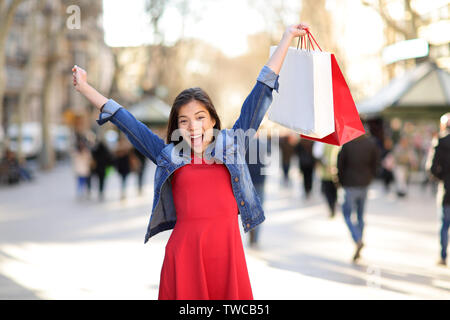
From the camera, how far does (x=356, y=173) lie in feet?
28.2

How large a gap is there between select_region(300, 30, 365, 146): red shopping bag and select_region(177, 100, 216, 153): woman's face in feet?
2.74

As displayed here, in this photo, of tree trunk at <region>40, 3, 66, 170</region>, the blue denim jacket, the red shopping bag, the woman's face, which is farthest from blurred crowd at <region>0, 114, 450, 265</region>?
the woman's face

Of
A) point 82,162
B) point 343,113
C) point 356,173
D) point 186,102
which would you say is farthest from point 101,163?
point 186,102

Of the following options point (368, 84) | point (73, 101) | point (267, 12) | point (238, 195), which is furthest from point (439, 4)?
point (238, 195)

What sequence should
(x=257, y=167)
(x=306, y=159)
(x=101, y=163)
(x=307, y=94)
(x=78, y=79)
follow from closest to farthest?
(x=78, y=79) < (x=307, y=94) < (x=257, y=167) < (x=306, y=159) < (x=101, y=163)

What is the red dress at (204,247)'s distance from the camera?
3.04 m

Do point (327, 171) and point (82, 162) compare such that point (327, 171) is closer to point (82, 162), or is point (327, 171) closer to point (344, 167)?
point (344, 167)

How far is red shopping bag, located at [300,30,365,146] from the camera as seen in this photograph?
3.63 metres

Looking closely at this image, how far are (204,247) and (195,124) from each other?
590mm

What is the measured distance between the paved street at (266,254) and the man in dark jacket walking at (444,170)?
38 centimetres

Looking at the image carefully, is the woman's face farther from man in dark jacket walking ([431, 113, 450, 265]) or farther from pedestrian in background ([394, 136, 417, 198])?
pedestrian in background ([394, 136, 417, 198])

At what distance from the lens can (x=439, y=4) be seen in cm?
4831
